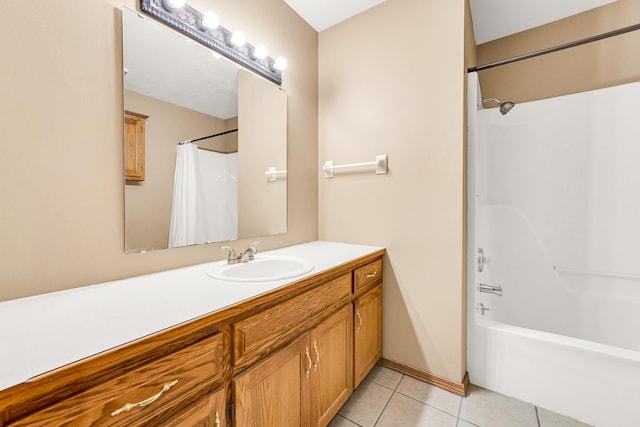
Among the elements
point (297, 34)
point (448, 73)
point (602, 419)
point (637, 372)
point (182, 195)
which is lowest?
point (602, 419)

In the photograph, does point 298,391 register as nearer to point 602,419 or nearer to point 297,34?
point 602,419

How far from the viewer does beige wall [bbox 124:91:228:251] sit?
1109 millimetres

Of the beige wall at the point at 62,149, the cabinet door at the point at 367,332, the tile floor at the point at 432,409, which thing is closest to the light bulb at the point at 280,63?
the beige wall at the point at 62,149

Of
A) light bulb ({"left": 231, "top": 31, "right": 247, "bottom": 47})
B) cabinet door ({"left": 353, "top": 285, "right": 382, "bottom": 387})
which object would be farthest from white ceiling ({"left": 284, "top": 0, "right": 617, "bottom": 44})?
cabinet door ({"left": 353, "top": 285, "right": 382, "bottom": 387})

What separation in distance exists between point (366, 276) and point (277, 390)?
0.80m

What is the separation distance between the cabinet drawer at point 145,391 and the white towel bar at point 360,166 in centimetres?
140

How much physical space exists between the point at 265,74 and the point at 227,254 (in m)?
1.11

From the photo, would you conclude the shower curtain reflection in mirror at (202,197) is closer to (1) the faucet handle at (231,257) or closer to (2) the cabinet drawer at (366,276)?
(1) the faucet handle at (231,257)

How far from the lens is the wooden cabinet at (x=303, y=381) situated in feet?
2.96

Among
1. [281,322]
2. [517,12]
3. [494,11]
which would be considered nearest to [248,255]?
[281,322]

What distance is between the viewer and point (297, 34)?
6.33 ft

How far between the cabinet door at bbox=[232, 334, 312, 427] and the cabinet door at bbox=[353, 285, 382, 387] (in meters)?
0.46

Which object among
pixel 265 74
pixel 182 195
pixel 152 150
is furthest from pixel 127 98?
pixel 265 74

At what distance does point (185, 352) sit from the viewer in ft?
2.34
